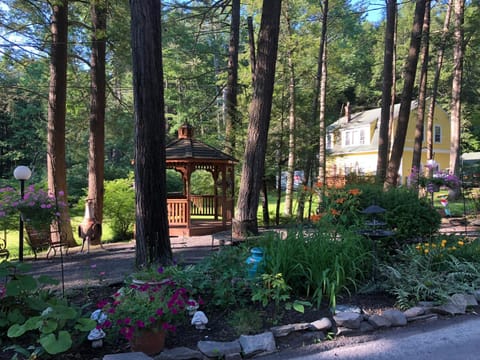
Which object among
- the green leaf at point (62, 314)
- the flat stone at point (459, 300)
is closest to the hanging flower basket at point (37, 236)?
the green leaf at point (62, 314)

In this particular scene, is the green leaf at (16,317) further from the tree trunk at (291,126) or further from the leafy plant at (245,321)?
the tree trunk at (291,126)

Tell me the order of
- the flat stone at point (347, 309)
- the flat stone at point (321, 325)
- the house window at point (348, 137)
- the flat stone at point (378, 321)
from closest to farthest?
the flat stone at point (321, 325), the flat stone at point (378, 321), the flat stone at point (347, 309), the house window at point (348, 137)

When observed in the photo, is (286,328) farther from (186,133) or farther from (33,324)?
(186,133)

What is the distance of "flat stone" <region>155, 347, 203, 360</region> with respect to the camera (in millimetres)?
2742

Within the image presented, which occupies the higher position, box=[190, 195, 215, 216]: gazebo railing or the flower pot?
box=[190, 195, 215, 216]: gazebo railing

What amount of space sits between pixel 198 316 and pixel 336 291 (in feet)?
4.81

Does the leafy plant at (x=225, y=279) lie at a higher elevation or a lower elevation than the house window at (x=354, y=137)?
lower

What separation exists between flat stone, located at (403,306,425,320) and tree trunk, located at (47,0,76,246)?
815cm

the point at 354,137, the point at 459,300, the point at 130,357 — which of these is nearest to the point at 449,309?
the point at 459,300

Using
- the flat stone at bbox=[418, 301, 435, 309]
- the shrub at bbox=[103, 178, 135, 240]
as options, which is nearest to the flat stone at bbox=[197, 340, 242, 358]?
the flat stone at bbox=[418, 301, 435, 309]

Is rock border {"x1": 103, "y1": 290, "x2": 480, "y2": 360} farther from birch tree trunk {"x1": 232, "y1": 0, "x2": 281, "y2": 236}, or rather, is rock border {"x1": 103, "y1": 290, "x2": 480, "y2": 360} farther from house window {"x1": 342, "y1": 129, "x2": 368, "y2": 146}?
house window {"x1": 342, "y1": 129, "x2": 368, "y2": 146}

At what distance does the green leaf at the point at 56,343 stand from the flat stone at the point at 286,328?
160cm

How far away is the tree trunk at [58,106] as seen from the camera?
30.7 feet

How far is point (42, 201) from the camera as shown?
303 inches
